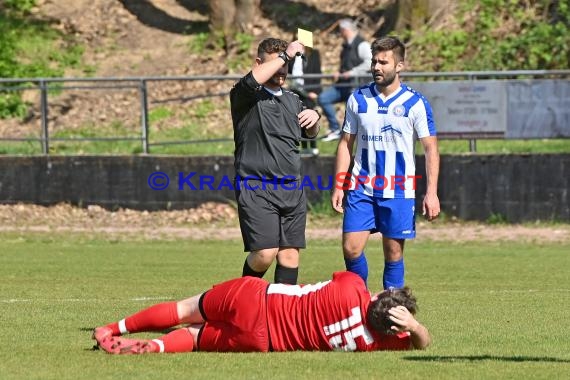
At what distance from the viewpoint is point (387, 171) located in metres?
10.3

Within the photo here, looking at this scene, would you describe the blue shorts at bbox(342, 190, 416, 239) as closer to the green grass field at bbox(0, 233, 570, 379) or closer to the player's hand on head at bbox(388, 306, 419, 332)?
the green grass field at bbox(0, 233, 570, 379)

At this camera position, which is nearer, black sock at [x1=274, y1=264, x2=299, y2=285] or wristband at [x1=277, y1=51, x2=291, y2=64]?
wristband at [x1=277, y1=51, x2=291, y2=64]

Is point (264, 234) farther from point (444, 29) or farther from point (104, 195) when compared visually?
point (444, 29)

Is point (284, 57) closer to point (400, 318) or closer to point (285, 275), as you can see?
point (285, 275)

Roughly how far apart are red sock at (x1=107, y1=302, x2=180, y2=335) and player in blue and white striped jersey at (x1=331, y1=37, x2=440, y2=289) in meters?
2.01

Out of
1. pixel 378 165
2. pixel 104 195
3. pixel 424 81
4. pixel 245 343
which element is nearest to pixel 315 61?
pixel 424 81

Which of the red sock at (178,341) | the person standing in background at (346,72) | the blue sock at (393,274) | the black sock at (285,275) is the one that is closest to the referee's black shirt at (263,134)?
the black sock at (285,275)

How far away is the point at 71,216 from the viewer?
68.4 feet

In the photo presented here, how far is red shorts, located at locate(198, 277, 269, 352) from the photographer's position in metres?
8.50

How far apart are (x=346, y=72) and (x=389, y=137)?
11.0 metres

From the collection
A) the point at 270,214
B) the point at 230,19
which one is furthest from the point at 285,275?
the point at 230,19

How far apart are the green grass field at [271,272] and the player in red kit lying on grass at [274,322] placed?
0.40ft

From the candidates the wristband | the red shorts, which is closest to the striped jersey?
the wristband

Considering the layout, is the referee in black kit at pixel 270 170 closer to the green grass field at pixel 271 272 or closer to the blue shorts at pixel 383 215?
the blue shorts at pixel 383 215
